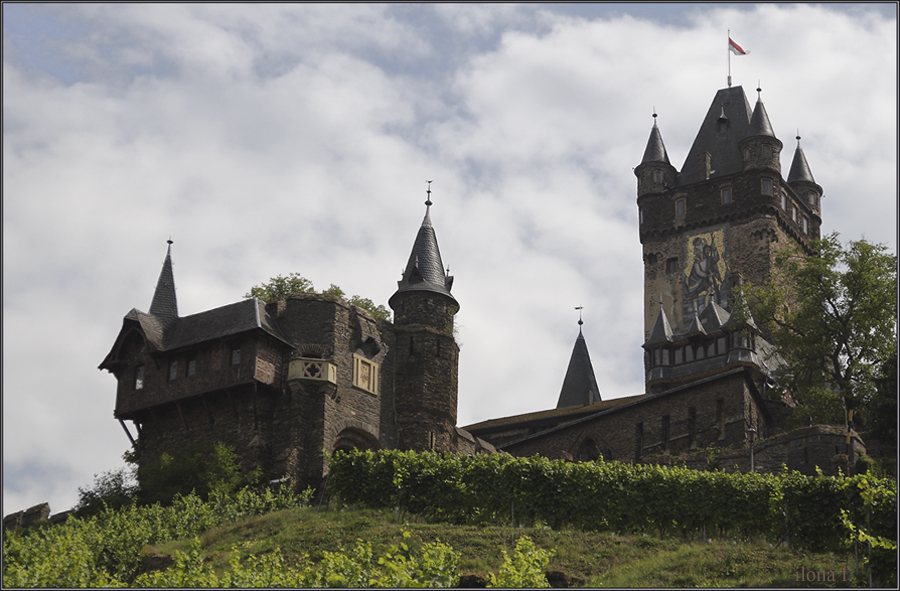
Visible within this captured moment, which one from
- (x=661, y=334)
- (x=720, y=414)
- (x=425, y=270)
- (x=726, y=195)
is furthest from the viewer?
(x=726, y=195)

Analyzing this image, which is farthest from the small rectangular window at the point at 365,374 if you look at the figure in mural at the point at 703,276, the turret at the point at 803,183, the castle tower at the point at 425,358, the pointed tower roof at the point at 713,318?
the turret at the point at 803,183

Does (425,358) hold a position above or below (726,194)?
below

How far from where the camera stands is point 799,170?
9175 centimetres

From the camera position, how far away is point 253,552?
3778cm

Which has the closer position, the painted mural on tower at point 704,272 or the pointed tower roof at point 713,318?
the pointed tower roof at point 713,318

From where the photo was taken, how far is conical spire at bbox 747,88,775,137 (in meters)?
85.3

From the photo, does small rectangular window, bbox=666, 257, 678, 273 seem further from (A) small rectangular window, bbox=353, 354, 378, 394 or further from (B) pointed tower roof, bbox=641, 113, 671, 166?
(A) small rectangular window, bbox=353, 354, 378, 394

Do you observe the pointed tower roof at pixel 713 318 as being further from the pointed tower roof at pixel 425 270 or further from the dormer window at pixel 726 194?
the pointed tower roof at pixel 425 270

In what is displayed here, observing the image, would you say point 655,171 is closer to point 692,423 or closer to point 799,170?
point 799,170

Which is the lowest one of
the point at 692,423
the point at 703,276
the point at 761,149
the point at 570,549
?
Answer: the point at 570,549

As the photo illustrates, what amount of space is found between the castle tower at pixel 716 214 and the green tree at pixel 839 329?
19.6 metres

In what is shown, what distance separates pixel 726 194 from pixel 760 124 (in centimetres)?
507

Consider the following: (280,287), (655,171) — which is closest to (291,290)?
(280,287)

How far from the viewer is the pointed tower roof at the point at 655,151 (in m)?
89.1
